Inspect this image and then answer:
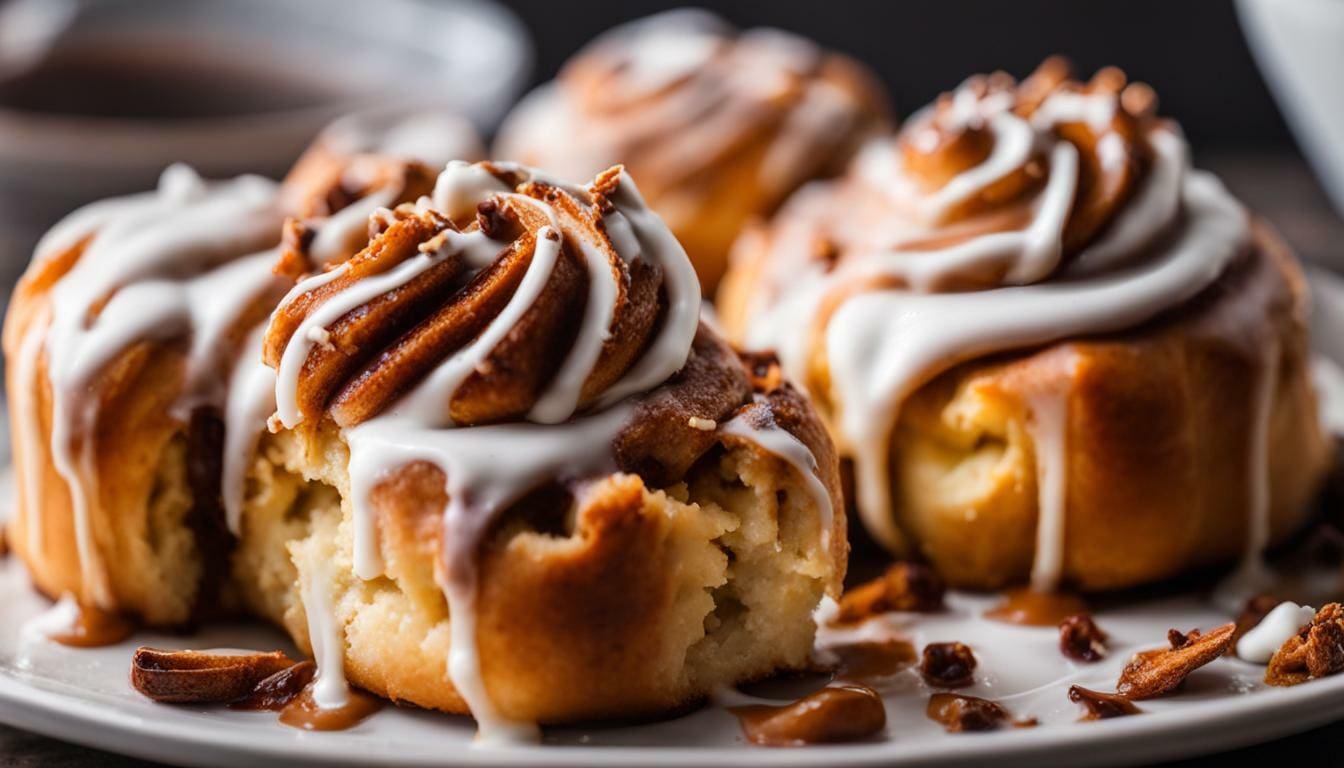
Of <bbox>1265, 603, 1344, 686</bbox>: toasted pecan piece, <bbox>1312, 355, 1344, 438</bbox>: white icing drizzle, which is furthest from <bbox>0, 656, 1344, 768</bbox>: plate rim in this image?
<bbox>1312, 355, 1344, 438</bbox>: white icing drizzle

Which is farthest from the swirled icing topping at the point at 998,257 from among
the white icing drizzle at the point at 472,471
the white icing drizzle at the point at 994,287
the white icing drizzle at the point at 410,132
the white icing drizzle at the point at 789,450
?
the white icing drizzle at the point at 410,132

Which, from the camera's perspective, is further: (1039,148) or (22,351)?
(1039,148)

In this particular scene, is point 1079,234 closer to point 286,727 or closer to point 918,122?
point 918,122

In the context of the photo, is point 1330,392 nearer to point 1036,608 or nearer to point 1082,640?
point 1036,608

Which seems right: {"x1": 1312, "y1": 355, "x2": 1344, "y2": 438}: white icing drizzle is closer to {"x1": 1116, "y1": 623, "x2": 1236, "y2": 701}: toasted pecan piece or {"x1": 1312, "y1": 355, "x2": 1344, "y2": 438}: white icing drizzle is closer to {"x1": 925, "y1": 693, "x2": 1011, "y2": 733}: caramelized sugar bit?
{"x1": 1116, "y1": 623, "x2": 1236, "y2": 701}: toasted pecan piece

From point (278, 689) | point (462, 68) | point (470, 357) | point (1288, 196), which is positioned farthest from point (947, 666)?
point (1288, 196)

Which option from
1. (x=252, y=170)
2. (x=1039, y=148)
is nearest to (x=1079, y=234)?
(x=1039, y=148)

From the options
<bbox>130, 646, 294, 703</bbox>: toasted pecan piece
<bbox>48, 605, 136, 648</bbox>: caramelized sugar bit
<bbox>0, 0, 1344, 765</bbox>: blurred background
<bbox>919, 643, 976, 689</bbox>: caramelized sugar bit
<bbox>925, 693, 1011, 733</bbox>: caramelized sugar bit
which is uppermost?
<bbox>925, 693, 1011, 733</bbox>: caramelized sugar bit
